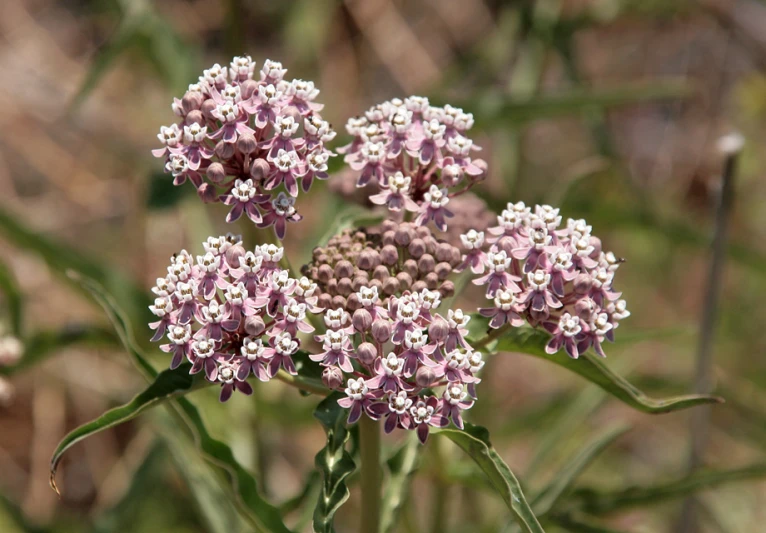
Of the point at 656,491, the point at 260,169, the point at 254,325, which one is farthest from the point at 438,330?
the point at 656,491

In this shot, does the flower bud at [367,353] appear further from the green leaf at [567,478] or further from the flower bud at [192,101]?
the green leaf at [567,478]

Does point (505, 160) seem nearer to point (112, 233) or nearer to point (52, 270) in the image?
point (52, 270)

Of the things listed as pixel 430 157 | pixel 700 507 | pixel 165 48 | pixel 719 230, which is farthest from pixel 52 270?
pixel 700 507

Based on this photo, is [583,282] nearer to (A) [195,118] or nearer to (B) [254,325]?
(B) [254,325]

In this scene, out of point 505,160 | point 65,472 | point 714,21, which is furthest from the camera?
point 714,21

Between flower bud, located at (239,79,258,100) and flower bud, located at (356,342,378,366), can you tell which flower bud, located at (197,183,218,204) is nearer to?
flower bud, located at (239,79,258,100)

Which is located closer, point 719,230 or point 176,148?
point 176,148

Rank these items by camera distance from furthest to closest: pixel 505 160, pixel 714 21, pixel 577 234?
pixel 714 21, pixel 505 160, pixel 577 234
